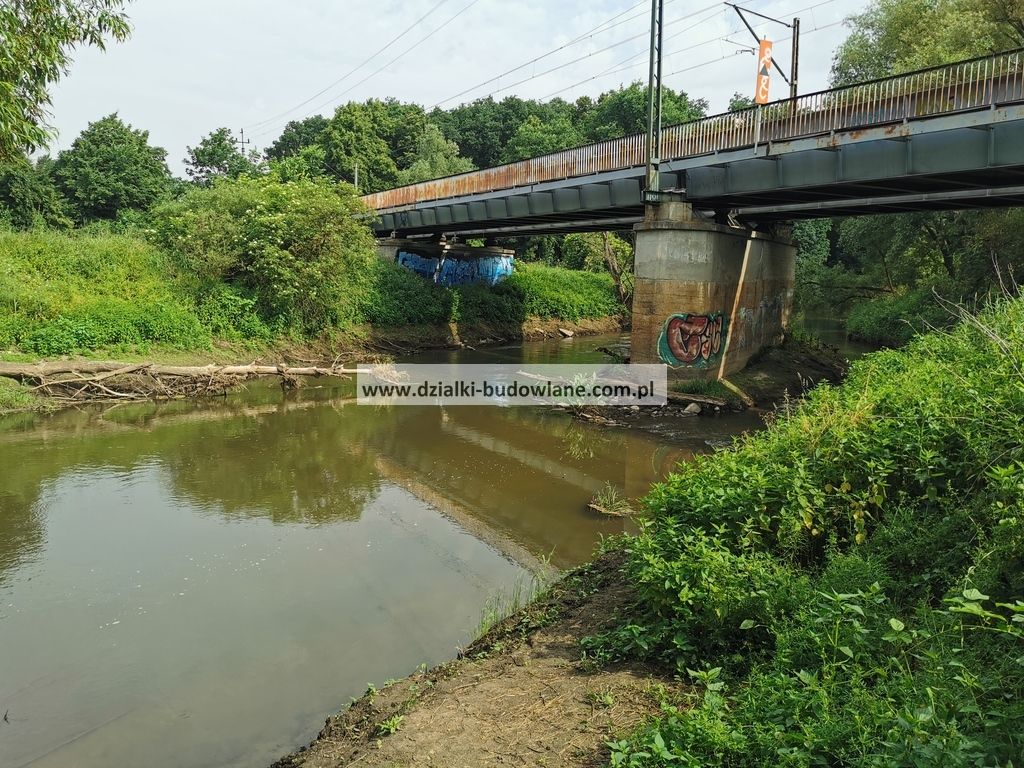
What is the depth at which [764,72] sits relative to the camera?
19.6 meters

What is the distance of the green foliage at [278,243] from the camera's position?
2475cm

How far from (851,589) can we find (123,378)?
65.6 feet

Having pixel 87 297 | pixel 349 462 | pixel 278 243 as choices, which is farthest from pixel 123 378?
pixel 349 462

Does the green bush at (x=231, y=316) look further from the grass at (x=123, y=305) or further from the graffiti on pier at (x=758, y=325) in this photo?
the graffiti on pier at (x=758, y=325)

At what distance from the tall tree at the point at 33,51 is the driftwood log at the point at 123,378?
271 inches

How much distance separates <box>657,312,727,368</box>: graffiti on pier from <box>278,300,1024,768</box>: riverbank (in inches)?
486

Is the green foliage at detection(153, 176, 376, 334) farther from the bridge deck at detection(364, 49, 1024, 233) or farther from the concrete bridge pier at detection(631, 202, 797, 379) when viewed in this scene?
the concrete bridge pier at detection(631, 202, 797, 379)

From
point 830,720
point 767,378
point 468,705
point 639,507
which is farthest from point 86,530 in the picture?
point 767,378

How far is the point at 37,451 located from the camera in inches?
547

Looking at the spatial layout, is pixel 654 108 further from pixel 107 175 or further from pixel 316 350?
pixel 107 175

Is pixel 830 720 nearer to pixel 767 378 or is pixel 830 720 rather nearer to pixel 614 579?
pixel 614 579

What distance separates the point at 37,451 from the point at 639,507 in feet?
40.6

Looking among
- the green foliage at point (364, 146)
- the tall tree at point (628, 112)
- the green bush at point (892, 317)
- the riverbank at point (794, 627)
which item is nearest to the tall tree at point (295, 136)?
the green foliage at point (364, 146)

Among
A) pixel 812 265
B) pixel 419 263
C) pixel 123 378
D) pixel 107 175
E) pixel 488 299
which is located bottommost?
pixel 123 378
